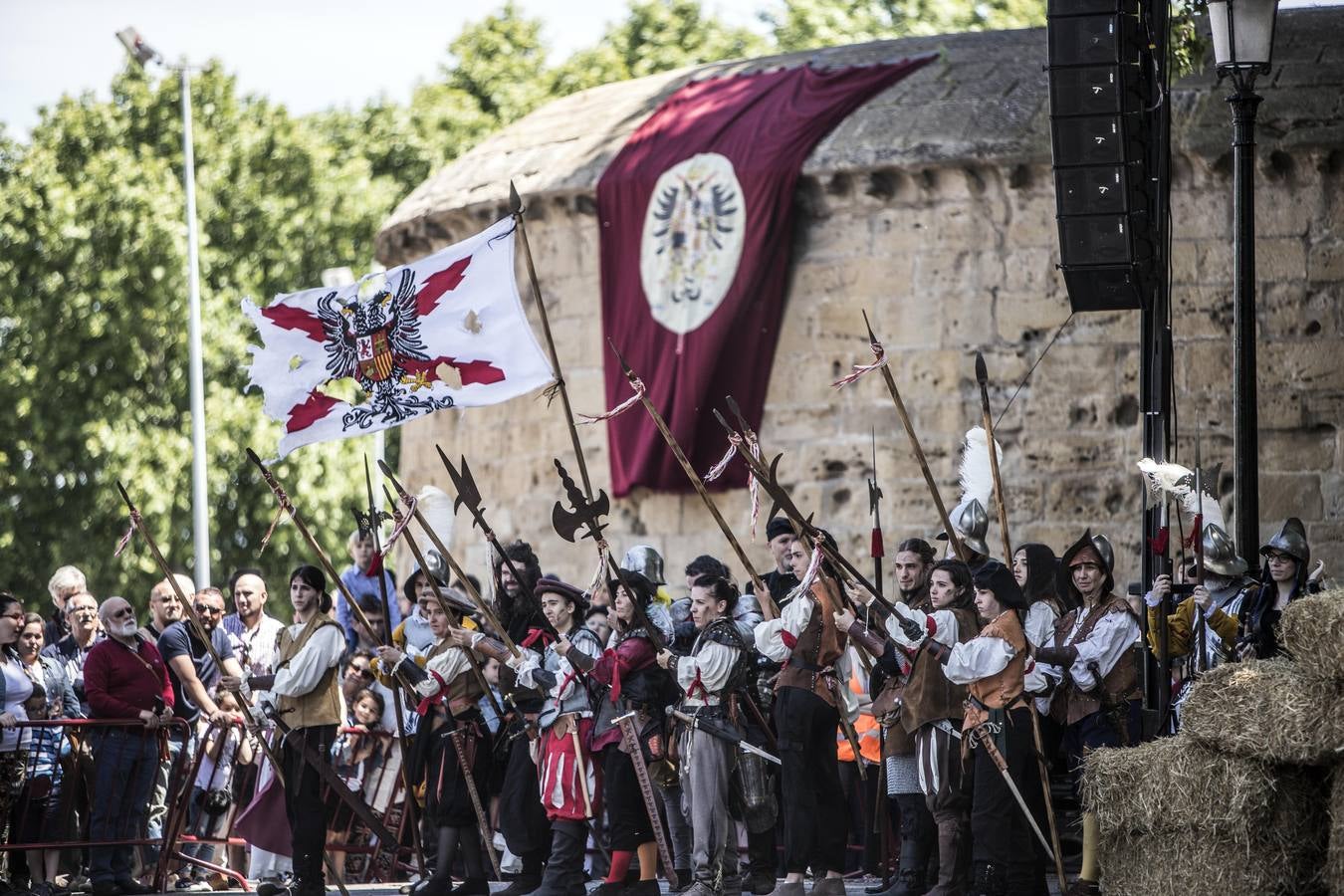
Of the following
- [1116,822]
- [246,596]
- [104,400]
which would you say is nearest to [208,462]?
[104,400]

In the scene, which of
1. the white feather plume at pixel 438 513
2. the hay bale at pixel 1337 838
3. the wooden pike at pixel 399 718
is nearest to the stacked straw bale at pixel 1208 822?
the hay bale at pixel 1337 838

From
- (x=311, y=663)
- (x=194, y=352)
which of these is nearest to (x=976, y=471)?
(x=311, y=663)

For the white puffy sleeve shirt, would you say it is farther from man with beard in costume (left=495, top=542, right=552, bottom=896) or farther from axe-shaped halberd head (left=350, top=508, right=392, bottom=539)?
man with beard in costume (left=495, top=542, right=552, bottom=896)

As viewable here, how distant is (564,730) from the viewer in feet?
34.6

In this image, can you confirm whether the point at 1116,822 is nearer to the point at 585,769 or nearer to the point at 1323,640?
the point at 1323,640

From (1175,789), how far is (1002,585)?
4.58 feet

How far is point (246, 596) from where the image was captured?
12.1 meters

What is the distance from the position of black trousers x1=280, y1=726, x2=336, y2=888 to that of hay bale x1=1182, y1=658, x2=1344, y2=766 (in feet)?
14.9

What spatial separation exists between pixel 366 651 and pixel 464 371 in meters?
2.13

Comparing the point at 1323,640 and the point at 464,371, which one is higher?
the point at 464,371

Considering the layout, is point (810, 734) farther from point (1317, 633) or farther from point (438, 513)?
point (438, 513)

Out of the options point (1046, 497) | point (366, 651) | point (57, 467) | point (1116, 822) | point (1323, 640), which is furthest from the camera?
point (57, 467)

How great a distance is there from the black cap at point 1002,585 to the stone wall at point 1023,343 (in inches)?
206

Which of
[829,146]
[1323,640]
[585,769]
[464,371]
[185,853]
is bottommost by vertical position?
[185,853]
